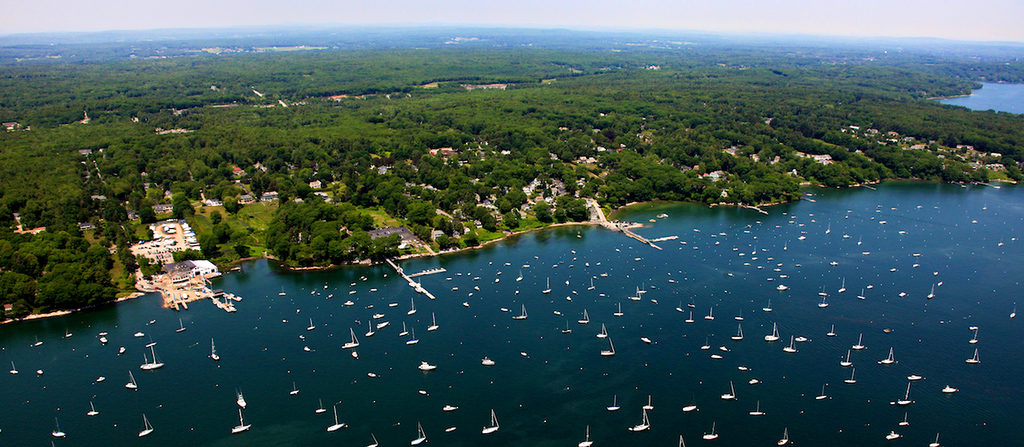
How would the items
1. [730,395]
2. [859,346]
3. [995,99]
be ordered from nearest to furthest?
[730,395]
[859,346]
[995,99]

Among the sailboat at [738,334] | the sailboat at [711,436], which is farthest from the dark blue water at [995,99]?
the sailboat at [711,436]

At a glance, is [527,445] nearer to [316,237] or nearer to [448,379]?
[448,379]

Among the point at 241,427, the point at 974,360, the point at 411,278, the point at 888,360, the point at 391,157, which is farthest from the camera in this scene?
the point at 391,157

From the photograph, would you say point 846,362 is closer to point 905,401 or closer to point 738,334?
point 905,401

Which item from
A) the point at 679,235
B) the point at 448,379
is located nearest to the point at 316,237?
the point at 448,379

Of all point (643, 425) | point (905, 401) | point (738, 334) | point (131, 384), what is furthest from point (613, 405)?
point (131, 384)

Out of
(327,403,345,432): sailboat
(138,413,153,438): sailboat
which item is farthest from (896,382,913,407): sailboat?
(138,413,153,438): sailboat

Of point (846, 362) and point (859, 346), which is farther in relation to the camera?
point (859, 346)

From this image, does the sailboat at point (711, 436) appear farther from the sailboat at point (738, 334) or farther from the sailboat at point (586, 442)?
the sailboat at point (738, 334)
